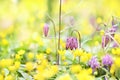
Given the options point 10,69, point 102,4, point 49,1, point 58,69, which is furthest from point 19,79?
point 102,4

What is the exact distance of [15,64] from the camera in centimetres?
186

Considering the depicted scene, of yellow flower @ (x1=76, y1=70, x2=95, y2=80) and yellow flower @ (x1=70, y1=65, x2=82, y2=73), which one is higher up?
yellow flower @ (x1=70, y1=65, x2=82, y2=73)

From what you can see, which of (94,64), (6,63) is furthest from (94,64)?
→ (6,63)

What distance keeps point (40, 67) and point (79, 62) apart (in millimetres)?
205

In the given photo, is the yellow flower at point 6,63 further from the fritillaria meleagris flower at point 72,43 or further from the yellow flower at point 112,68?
the yellow flower at point 112,68

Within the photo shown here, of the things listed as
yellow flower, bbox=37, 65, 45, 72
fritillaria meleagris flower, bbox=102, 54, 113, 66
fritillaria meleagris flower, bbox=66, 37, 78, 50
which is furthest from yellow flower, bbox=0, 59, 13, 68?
fritillaria meleagris flower, bbox=102, 54, 113, 66

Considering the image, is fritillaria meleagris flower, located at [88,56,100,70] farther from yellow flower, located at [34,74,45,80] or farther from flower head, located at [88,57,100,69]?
yellow flower, located at [34,74,45,80]

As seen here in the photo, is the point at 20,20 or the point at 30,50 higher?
the point at 20,20

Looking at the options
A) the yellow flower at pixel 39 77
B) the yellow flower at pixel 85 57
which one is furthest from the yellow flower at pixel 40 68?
the yellow flower at pixel 85 57

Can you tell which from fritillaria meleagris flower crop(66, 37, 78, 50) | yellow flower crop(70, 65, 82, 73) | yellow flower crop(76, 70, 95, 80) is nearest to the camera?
yellow flower crop(76, 70, 95, 80)

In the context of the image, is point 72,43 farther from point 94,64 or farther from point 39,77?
point 39,77

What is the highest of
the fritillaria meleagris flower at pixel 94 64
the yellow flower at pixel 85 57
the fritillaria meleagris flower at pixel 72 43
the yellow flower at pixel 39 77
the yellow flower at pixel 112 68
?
the fritillaria meleagris flower at pixel 72 43

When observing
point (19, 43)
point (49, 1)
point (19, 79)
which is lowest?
point (19, 79)

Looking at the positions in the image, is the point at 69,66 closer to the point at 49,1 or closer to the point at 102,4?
the point at 49,1
